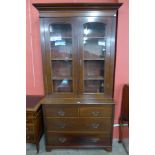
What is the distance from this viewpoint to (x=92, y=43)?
2207mm

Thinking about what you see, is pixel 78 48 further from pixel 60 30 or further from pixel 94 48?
pixel 60 30

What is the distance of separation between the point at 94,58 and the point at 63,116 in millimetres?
868

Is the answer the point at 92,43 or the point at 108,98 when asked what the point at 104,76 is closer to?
the point at 108,98

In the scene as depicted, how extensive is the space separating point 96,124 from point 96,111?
18cm

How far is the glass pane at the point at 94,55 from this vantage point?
84.4 inches

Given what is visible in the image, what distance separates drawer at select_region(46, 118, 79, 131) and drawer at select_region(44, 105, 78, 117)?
6cm

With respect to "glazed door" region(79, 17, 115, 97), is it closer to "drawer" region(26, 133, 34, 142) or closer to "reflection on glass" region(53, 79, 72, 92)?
"reflection on glass" region(53, 79, 72, 92)

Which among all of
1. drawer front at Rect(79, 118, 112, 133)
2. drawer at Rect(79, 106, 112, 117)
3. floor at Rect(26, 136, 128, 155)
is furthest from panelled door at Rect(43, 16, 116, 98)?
floor at Rect(26, 136, 128, 155)

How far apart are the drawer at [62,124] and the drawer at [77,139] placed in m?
0.10
